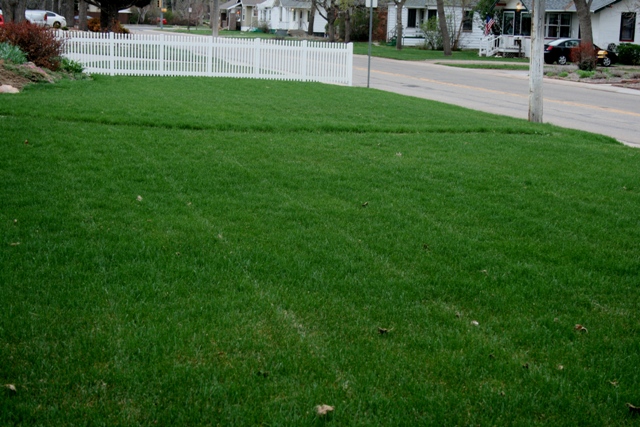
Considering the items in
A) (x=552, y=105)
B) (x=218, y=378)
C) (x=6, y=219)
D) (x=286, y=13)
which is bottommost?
(x=218, y=378)

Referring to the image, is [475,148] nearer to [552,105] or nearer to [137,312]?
[137,312]

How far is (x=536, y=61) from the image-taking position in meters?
15.3

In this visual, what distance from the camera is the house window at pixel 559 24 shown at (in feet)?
182

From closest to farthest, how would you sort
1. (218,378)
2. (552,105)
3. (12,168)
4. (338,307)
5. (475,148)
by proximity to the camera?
1. (218,378)
2. (338,307)
3. (12,168)
4. (475,148)
5. (552,105)

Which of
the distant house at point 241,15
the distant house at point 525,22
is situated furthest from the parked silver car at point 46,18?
the distant house at point 241,15

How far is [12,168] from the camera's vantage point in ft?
28.1

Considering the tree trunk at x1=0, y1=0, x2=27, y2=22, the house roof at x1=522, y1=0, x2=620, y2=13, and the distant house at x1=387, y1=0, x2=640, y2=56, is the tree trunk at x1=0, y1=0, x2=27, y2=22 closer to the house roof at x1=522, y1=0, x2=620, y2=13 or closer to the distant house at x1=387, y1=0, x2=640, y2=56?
the house roof at x1=522, y1=0, x2=620, y2=13

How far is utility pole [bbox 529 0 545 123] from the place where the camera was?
14789 millimetres

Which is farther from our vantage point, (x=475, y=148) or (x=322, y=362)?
(x=475, y=148)

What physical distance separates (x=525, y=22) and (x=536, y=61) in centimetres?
4477

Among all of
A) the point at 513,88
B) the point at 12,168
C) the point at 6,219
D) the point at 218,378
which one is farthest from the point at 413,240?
the point at 513,88

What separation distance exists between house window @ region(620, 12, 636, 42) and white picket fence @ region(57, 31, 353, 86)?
33.4 m

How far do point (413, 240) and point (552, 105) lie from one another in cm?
1651

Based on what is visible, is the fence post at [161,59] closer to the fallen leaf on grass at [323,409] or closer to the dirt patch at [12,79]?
the dirt patch at [12,79]
